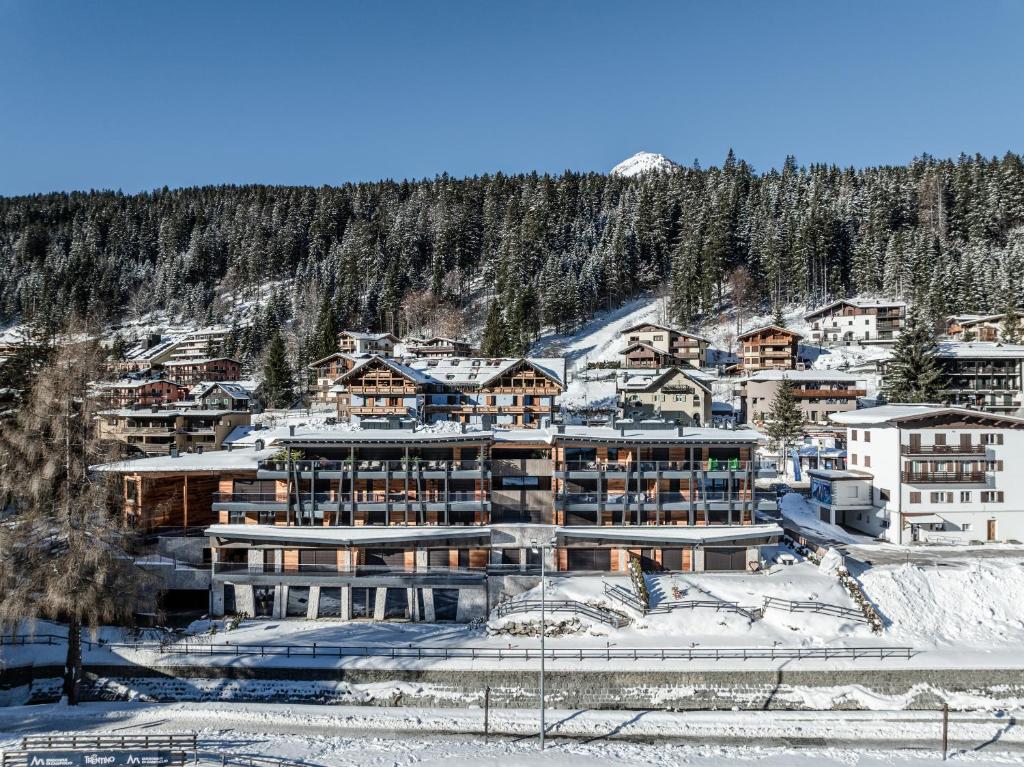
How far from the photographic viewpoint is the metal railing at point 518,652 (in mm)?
27375

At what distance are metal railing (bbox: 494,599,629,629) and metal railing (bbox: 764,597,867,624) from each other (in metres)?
7.42

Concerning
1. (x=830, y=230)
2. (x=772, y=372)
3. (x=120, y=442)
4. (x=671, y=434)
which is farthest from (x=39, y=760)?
(x=830, y=230)

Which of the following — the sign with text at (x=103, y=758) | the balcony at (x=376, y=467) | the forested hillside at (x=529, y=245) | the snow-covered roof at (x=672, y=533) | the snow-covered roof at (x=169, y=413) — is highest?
the forested hillside at (x=529, y=245)

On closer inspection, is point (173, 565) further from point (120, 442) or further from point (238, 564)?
point (120, 442)

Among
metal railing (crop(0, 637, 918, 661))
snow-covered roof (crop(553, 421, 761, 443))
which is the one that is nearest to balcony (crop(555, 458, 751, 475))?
snow-covered roof (crop(553, 421, 761, 443))

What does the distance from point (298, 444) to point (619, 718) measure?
22.3 m

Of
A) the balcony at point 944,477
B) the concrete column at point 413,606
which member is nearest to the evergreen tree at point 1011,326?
the balcony at point 944,477

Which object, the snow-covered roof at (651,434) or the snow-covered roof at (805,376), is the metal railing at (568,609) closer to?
the snow-covered roof at (651,434)

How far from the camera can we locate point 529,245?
122 m

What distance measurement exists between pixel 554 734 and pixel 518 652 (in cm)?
420

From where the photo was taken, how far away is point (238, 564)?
3397 centimetres

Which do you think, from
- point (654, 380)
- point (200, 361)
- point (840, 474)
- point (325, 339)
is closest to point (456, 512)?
point (840, 474)

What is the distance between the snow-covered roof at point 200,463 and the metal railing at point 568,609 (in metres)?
17.0

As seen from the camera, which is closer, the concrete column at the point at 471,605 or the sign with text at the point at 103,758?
the sign with text at the point at 103,758
